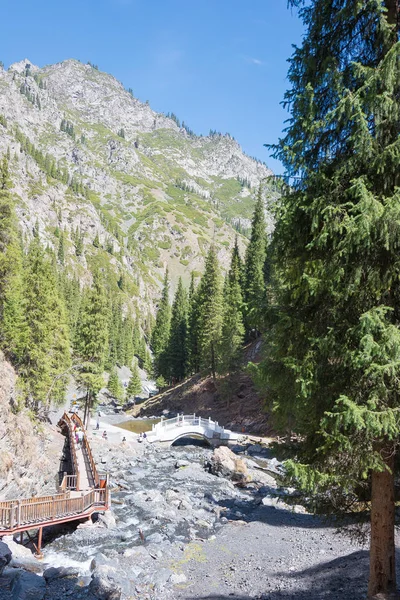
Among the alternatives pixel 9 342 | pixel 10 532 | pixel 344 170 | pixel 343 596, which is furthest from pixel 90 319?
pixel 344 170

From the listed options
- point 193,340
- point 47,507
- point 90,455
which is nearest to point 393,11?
point 47,507

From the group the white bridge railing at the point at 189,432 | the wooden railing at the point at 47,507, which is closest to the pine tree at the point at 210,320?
the white bridge railing at the point at 189,432

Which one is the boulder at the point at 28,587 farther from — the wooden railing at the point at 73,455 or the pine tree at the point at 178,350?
the pine tree at the point at 178,350

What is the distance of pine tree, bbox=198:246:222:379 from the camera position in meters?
53.2

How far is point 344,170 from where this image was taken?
6.80 meters

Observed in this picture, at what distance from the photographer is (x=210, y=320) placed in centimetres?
5359

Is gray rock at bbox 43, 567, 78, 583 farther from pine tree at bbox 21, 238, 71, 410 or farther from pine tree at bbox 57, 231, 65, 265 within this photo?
pine tree at bbox 57, 231, 65, 265

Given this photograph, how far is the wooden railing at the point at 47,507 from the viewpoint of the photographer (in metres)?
15.6

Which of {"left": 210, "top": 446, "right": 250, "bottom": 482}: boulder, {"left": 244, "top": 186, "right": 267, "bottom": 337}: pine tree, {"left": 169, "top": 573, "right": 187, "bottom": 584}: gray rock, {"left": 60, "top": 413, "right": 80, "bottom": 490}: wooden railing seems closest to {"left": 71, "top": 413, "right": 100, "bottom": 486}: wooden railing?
{"left": 60, "top": 413, "right": 80, "bottom": 490}: wooden railing

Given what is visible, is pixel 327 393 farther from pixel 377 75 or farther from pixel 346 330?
pixel 377 75

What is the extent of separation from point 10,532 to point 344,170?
55.5 feet

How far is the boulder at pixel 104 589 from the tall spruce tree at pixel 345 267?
784 centimetres

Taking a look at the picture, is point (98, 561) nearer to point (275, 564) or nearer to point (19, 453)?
point (275, 564)

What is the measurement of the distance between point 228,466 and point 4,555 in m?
17.0
